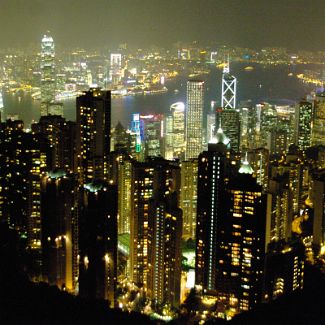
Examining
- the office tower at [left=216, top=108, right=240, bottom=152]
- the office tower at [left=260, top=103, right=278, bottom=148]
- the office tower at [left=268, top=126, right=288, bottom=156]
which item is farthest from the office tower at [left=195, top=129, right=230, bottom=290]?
the office tower at [left=260, top=103, right=278, bottom=148]

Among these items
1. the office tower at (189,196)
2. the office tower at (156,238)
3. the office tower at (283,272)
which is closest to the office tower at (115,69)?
the office tower at (189,196)

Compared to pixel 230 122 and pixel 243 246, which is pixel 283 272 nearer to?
pixel 243 246

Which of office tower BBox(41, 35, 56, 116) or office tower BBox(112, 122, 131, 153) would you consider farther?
office tower BBox(41, 35, 56, 116)

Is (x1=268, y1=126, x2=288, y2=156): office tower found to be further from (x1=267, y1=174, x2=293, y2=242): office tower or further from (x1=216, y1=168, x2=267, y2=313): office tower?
(x1=216, y1=168, x2=267, y2=313): office tower

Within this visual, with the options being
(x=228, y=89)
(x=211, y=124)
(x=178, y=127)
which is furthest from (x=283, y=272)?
(x=228, y=89)

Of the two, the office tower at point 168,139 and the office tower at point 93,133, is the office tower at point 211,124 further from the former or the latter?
the office tower at point 93,133

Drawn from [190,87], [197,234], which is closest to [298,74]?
[190,87]
